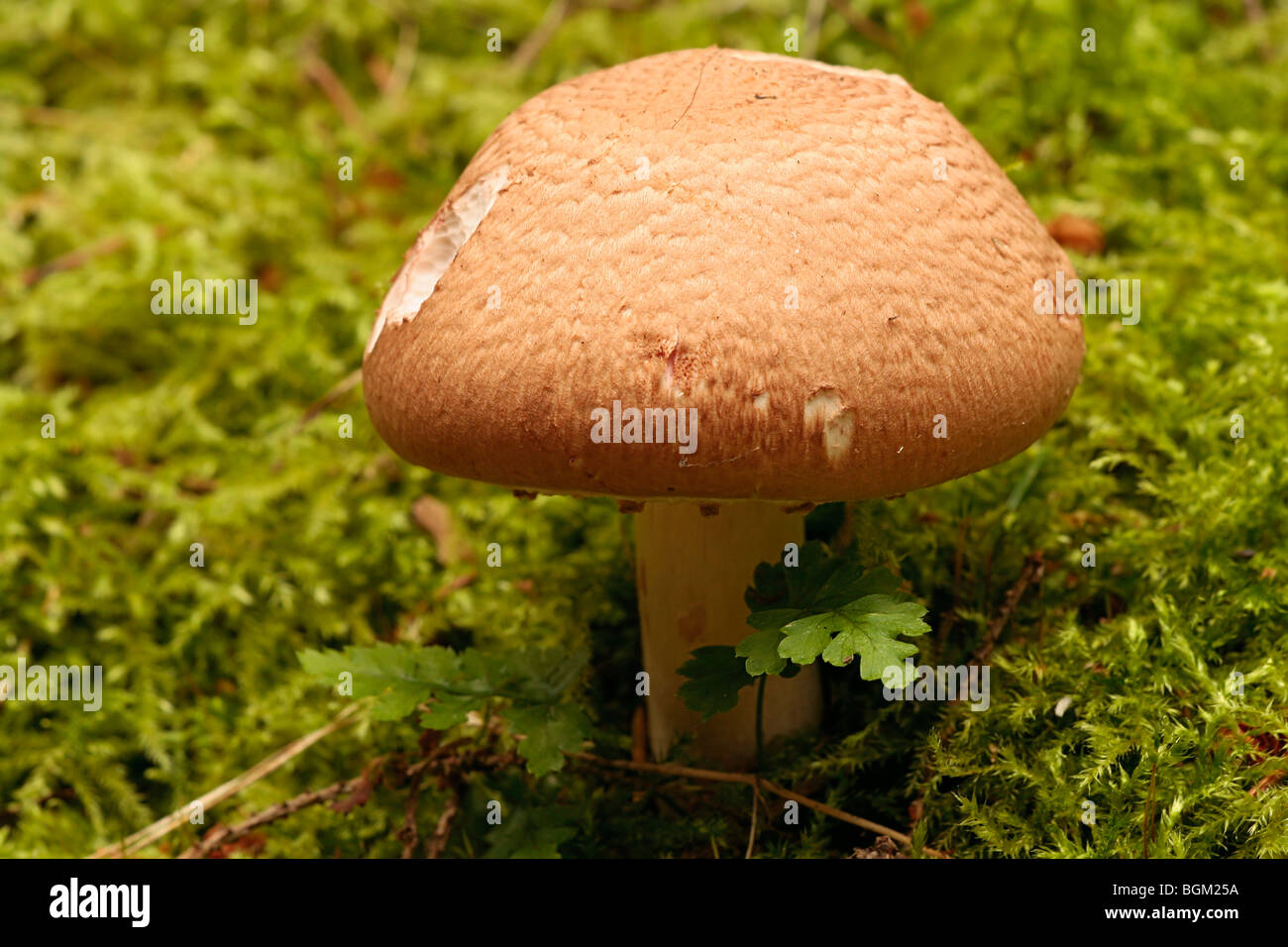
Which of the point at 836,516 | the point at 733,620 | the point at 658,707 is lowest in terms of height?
the point at 658,707

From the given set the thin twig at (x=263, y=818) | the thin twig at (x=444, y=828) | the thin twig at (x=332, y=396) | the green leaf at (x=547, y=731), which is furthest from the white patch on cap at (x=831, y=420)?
the thin twig at (x=332, y=396)

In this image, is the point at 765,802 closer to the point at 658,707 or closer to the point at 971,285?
the point at 658,707

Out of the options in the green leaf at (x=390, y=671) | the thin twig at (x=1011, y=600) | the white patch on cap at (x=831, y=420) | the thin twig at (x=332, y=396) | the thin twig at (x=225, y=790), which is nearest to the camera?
the white patch on cap at (x=831, y=420)

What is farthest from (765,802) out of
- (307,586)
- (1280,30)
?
(1280,30)

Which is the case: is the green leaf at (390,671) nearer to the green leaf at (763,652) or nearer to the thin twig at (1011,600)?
the green leaf at (763,652)

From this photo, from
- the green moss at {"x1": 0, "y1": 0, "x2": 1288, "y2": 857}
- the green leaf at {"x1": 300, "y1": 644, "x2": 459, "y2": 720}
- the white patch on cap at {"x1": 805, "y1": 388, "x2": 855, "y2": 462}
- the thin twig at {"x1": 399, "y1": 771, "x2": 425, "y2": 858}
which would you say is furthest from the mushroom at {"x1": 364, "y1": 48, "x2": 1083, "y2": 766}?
the thin twig at {"x1": 399, "y1": 771, "x2": 425, "y2": 858}

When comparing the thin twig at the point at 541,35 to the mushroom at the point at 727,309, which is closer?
the mushroom at the point at 727,309

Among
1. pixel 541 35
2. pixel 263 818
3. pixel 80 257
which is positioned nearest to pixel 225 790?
pixel 263 818

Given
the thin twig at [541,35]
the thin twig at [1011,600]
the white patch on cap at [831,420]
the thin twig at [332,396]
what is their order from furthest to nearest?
the thin twig at [541,35] → the thin twig at [332,396] → the thin twig at [1011,600] → the white patch on cap at [831,420]
